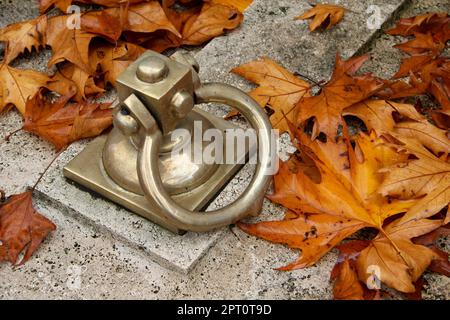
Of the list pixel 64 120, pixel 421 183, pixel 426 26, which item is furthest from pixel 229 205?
pixel 426 26

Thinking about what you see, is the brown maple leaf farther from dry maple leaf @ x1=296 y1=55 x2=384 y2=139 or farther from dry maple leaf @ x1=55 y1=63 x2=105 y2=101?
dry maple leaf @ x1=55 y1=63 x2=105 y2=101

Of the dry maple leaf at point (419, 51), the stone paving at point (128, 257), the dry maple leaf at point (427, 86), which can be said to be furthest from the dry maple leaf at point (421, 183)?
the dry maple leaf at point (419, 51)

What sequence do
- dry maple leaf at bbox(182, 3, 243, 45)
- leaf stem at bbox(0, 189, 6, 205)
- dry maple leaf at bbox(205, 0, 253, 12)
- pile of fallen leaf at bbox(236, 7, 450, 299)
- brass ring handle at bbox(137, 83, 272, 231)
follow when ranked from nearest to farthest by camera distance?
1. brass ring handle at bbox(137, 83, 272, 231)
2. pile of fallen leaf at bbox(236, 7, 450, 299)
3. leaf stem at bbox(0, 189, 6, 205)
4. dry maple leaf at bbox(182, 3, 243, 45)
5. dry maple leaf at bbox(205, 0, 253, 12)

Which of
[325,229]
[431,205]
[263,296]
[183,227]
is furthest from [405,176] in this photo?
[183,227]

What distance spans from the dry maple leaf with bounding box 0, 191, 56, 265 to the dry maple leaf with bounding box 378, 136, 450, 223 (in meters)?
0.79

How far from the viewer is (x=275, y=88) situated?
1639 millimetres

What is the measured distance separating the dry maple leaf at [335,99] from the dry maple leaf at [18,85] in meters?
0.73

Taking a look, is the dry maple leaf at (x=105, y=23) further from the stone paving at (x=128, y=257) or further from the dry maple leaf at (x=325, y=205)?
the dry maple leaf at (x=325, y=205)

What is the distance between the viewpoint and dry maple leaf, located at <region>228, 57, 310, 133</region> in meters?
1.61

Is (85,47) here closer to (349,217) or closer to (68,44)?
(68,44)

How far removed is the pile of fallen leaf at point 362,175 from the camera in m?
1.34

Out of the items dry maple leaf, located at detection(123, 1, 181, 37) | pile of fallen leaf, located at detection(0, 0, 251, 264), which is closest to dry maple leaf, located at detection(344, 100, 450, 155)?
pile of fallen leaf, located at detection(0, 0, 251, 264)

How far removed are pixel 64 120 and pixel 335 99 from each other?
2.33ft

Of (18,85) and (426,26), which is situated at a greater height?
(426,26)
